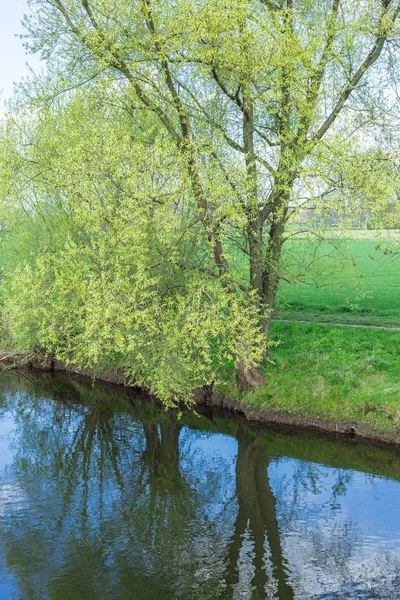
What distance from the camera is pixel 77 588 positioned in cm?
1132

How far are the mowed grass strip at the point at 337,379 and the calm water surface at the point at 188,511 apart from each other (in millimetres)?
840

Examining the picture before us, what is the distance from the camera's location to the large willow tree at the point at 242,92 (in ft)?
57.6

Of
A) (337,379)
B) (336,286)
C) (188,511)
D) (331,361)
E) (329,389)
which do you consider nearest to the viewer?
(188,511)

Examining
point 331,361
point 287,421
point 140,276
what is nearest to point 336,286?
point 331,361

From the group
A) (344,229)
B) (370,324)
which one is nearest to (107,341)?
(344,229)

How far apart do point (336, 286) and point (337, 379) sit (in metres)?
3.36

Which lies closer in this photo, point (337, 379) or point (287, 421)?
point (287, 421)

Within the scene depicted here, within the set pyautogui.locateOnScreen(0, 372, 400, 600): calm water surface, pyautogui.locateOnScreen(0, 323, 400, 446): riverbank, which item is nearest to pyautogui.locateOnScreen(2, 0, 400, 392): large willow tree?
pyautogui.locateOnScreen(0, 323, 400, 446): riverbank

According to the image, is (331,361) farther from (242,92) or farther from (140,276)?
(242,92)

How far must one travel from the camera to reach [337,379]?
19.5 meters

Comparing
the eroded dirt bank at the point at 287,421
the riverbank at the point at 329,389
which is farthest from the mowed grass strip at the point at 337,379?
the eroded dirt bank at the point at 287,421

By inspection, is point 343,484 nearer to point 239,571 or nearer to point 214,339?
point 239,571

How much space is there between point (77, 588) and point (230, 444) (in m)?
7.69

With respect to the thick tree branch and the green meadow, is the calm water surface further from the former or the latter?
the thick tree branch
